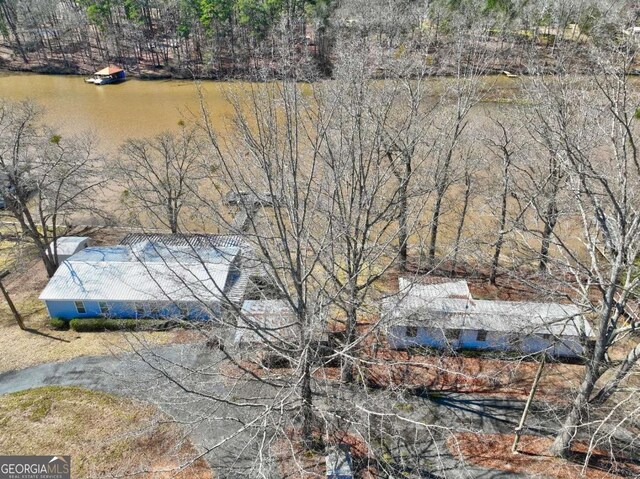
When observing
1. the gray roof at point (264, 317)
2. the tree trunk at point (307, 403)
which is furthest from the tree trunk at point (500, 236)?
the tree trunk at point (307, 403)

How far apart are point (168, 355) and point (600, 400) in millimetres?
12163

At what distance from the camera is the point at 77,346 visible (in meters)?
14.7

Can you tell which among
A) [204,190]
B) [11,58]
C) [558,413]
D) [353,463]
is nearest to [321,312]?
[353,463]

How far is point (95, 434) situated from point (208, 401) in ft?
9.79

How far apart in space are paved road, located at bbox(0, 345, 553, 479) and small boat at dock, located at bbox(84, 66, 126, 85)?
41393mm

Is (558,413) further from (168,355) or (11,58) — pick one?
(11,58)

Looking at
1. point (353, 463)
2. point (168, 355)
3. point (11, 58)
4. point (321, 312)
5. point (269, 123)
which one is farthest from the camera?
point (11, 58)

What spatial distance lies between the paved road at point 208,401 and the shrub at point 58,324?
225 centimetres

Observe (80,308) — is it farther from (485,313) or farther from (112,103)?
(112,103)

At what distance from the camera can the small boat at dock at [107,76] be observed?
46169 mm

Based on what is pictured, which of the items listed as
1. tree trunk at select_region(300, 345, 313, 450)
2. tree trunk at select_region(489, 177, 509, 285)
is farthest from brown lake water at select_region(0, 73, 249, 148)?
tree trunk at select_region(300, 345, 313, 450)

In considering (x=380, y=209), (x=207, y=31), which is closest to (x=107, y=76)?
(x=207, y=31)

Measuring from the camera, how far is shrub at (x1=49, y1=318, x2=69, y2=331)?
15719mm

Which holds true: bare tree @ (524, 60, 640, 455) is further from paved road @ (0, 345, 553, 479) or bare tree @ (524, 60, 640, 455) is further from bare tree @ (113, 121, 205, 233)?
bare tree @ (113, 121, 205, 233)
